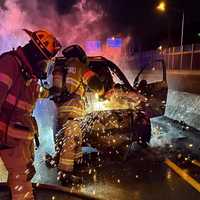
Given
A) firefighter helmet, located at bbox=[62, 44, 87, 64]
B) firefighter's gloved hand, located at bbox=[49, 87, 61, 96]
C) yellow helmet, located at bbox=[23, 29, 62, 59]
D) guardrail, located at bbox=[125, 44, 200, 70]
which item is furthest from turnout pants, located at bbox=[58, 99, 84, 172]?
guardrail, located at bbox=[125, 44, 200, 70]

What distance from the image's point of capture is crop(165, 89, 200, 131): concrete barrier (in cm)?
1242

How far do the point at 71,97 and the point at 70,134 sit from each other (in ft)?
1.90

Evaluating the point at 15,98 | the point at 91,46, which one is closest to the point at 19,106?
the point at 15,98

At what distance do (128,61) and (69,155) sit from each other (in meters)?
44.5

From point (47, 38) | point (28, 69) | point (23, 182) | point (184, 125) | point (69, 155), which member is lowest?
point (184, 125)

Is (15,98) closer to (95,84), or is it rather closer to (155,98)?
(95,84)

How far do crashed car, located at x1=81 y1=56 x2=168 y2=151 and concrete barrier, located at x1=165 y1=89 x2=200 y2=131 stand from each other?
3526 millimetres

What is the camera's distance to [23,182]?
3975 millimetres

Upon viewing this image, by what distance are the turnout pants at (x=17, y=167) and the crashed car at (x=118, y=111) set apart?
10.5ft

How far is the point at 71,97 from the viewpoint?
671 centimetres

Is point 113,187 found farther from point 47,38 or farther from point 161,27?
point 161,27

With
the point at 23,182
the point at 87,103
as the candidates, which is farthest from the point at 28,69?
the point at 87,103

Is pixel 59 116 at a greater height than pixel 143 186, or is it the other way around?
pixel 59 116

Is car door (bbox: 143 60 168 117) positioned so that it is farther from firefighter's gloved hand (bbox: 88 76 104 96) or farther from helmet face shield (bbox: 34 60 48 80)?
helmet face shield (bbox: 34 60 48 80)
